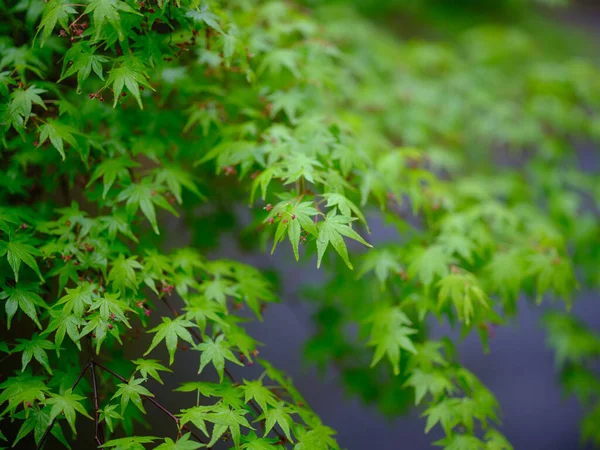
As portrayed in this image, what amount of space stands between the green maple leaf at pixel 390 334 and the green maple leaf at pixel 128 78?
1.28 metres

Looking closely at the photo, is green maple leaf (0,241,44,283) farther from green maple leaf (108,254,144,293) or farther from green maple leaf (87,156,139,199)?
green maple leaf (87,156,139,199)

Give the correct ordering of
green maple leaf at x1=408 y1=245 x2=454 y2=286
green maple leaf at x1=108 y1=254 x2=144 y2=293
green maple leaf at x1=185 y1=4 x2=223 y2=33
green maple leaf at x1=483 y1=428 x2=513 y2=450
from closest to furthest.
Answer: green maple leaf at x1=108 y1=254 x2=144 y2=293 → green maple leaf at x1=185 y1=4 x2=223 y2=33 → green maple leaf at x1=483 y1=428 x2=513 y2=450 → green maple leaf at x1=408 y1=245 x2=454 y2=286

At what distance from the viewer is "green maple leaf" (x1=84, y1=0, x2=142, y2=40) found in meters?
1.53

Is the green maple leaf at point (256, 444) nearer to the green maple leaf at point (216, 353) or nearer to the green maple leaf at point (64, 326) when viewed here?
the green maple leaf at point (216, 353)

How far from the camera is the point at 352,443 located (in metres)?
3.42

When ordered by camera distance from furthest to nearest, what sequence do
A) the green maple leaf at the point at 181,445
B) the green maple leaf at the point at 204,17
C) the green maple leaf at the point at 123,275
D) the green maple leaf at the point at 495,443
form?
1. the green maple leaf at the point at 495,443
2. the green maple leaf at the point at 204,17
3. the green maple leaf at the point at 123,275
4. the green maple leaf at the point at 181,445

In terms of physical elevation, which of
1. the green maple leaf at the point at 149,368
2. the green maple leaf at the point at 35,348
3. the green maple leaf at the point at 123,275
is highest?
the green maple leaf at the point at 123,275

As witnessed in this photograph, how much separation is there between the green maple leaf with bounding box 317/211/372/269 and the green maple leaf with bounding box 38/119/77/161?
38.1 inches

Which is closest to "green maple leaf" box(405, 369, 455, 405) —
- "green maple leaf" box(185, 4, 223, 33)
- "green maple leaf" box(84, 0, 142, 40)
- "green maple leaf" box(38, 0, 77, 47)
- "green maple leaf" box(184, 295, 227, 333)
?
"green maple leaf" box(184, 295, 227, 333)

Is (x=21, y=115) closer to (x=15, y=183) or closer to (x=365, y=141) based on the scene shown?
(x=15, y=183)

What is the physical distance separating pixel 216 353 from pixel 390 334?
74 centimetres

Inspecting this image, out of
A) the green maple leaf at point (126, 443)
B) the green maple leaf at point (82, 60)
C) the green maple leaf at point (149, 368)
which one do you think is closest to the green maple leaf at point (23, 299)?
the green maple leaf at point (149, 368)

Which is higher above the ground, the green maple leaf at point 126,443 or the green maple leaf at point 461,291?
the green maple leaf at point 461,291

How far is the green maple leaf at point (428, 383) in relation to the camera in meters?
1.88
